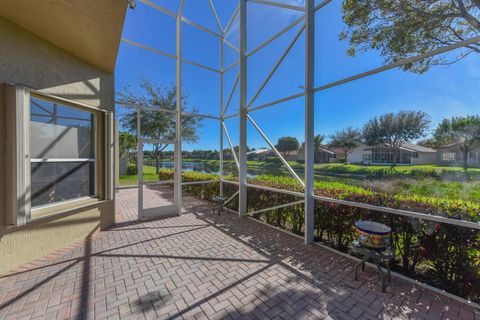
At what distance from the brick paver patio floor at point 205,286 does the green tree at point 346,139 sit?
189cm

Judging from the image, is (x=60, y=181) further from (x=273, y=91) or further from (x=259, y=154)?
(x=273, y=91)

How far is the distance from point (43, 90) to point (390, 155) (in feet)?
18.1

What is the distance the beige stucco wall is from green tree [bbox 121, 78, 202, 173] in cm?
123

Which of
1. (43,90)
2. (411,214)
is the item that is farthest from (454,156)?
(43,90)

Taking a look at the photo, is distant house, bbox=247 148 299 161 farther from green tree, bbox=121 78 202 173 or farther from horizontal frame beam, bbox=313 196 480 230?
green tree, bbox=121 78 202 173

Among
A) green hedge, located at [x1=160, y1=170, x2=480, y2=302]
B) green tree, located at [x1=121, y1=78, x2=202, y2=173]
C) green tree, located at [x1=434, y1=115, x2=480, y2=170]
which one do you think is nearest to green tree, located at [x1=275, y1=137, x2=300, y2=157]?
green hedge, located at [x1=160, y1=170, x2=480, y2=302]

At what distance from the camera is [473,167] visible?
7.62 ft

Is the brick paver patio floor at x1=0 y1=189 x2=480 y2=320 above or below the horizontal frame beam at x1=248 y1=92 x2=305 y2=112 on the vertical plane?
below

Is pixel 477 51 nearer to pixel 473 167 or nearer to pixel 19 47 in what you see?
pixel 473 167

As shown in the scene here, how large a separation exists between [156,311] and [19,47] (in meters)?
3.96

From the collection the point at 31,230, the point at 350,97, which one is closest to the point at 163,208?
the point at 31,230

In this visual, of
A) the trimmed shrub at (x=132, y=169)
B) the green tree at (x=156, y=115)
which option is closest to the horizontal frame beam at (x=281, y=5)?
the green tree at (x=156, y=115)

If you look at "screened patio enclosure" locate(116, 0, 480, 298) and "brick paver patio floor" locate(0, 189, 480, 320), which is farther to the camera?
"screened patio enclosure" locate(116, 0, 480, 298)

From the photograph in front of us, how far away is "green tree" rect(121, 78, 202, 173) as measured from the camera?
18.4 ft
